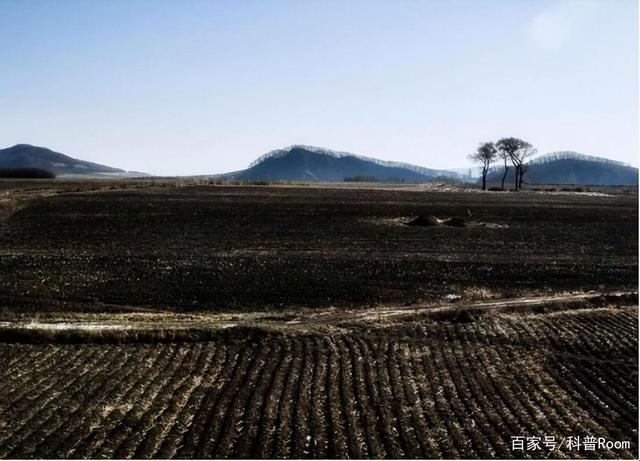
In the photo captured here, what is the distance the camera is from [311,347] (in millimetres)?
17688

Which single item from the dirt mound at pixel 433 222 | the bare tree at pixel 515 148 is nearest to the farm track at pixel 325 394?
the dirt mound at pixel 433 222

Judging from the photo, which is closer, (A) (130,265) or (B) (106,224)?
(A) (130,265)

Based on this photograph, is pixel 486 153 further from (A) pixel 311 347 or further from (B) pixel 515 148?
(A) pixel 311 347

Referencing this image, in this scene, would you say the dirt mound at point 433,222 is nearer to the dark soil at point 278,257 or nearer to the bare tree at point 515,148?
the dark soil at point 278,257

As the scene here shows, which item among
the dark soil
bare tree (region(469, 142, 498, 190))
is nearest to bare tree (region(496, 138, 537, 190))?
bare tree (region(469, 142, 498, 190))

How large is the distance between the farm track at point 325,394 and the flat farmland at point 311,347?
0.06 m

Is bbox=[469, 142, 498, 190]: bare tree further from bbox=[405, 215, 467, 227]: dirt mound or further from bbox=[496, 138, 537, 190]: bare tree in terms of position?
bbox=[405, 215, 467, 227]: dirt mound

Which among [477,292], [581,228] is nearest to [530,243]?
[581,228]

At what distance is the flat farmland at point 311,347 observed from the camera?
12109 mm

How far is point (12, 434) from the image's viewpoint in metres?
11.8

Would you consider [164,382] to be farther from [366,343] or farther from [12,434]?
[366,343]

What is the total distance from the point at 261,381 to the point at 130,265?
16.5m

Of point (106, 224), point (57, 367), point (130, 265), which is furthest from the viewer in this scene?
point (106, 224)

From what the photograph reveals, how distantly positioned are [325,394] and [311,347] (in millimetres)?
3619
